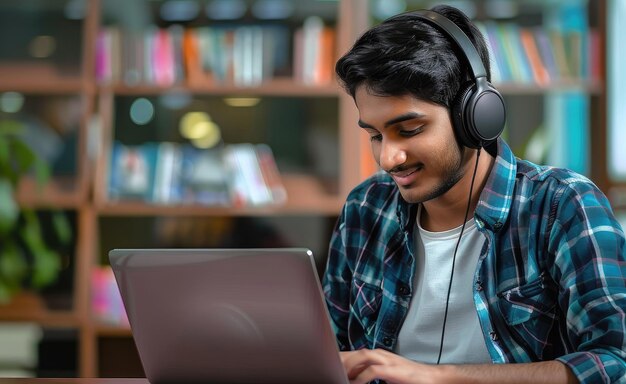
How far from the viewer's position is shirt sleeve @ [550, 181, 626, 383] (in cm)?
112

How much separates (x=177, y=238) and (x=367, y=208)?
1.81 meters

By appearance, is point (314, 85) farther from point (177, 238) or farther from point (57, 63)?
point (57, 63)

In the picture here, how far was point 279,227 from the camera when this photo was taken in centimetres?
322

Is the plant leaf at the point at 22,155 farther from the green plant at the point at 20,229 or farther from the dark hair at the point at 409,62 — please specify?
the dark hair at the point at 409,62

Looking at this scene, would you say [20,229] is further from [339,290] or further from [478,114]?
[478,114]

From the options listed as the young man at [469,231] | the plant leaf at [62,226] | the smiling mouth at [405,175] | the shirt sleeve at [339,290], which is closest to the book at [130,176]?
the plant leaf at [62,226]

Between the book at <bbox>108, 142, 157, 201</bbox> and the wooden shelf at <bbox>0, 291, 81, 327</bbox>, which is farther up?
the book at <bbox>108, 142, 157, 201</bbox>

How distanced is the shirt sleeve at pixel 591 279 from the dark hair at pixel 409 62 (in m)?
0.23

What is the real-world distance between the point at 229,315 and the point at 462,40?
549mm

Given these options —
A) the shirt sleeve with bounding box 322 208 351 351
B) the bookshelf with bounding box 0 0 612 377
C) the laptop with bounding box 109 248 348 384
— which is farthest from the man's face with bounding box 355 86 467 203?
the bookshelf with bounding box 0 0 612 377

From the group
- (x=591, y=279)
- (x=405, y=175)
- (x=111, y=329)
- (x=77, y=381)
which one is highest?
(x=405, y=175)

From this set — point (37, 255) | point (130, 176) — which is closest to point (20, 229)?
point (37, 255)

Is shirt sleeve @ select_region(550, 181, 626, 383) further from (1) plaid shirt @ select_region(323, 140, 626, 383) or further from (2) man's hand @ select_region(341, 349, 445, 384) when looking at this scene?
(2) man's hand @ select_region(341, 349, 445, 384)

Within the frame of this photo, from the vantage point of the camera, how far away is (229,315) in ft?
3.36
